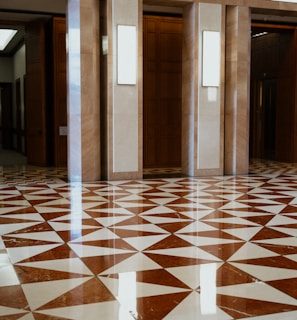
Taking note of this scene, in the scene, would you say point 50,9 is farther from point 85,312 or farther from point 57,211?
point 85,312

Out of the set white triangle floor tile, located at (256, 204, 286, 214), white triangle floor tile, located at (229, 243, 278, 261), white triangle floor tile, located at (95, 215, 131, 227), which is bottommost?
white triangle floor tile, located at (256, 204, 286, 214)

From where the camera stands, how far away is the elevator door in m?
11.5

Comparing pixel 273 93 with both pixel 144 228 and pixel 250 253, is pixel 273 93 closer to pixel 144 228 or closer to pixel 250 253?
pixel 144 228

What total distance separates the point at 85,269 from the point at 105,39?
6027 millimetres

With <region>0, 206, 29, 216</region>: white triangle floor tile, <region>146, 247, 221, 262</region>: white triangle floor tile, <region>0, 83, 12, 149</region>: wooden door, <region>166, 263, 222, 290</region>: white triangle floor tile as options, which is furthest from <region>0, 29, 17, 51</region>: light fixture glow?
<region>166, 263, 222, 290</region>: white triangle floor tile

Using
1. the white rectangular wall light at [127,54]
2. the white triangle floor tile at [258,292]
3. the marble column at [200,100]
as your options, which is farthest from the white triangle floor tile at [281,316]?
the marble column at [200,100]

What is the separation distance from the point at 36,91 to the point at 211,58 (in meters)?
5.07

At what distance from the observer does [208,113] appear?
9.38 metres

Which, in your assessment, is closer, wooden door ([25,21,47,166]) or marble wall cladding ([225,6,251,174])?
marble wall cladding ([225,6,251,174])

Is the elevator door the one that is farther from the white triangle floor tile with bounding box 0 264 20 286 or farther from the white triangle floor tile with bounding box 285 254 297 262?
the white triangle floor tile with bounding box 0 264 20 286

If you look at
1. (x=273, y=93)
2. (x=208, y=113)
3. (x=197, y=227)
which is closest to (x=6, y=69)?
(x=273, y=93)

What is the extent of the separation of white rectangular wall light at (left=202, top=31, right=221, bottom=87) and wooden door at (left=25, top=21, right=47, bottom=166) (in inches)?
182

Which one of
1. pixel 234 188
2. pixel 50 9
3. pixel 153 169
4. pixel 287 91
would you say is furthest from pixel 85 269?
pixel 287 91

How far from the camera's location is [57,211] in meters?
5.66
